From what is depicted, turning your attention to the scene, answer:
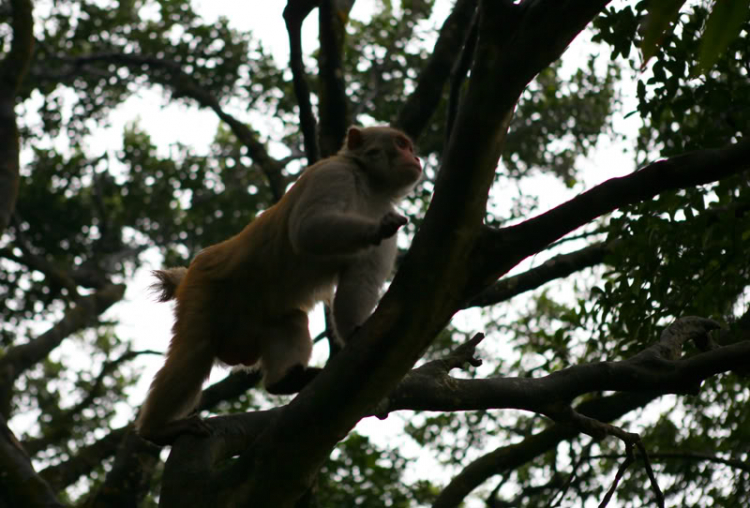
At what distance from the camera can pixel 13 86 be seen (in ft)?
26.6

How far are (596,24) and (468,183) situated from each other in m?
3.33

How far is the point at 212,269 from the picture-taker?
507 centimetres

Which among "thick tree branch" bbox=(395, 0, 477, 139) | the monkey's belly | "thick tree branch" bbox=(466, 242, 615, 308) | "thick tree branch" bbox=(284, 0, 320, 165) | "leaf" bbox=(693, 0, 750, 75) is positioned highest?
"thick tree branch" bbox=(395, 0, 477, 139)

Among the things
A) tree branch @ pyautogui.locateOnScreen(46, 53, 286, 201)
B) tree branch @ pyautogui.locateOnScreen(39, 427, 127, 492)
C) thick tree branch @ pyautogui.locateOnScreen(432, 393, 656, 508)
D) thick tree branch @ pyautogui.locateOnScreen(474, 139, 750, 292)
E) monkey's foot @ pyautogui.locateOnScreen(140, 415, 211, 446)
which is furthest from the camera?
tree branch @ pyautogui.locateOnScreen(46, 53, 286, 201)

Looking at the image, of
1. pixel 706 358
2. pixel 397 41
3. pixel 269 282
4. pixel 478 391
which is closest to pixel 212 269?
pixel 269 282

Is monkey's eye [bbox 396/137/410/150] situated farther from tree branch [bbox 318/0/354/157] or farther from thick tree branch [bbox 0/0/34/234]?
thick tree branch [bbox 0/0/34/234]

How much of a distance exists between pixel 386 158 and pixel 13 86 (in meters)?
4.63

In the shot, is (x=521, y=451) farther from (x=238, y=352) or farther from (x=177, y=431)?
(x=177, y=431)

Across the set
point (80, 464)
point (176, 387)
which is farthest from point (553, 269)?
point (80, 464)

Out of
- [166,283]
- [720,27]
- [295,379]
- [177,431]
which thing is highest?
[166,283]

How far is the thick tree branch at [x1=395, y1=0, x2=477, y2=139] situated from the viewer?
7621mm

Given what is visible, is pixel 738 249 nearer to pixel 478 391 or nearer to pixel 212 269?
pixel 478 391

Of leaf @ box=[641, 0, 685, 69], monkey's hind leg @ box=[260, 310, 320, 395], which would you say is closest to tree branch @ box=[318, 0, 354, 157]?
monkey's hind leg @ box=[260, 310, 320, 395]

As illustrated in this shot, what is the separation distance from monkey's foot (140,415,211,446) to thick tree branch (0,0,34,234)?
12.7 feet
